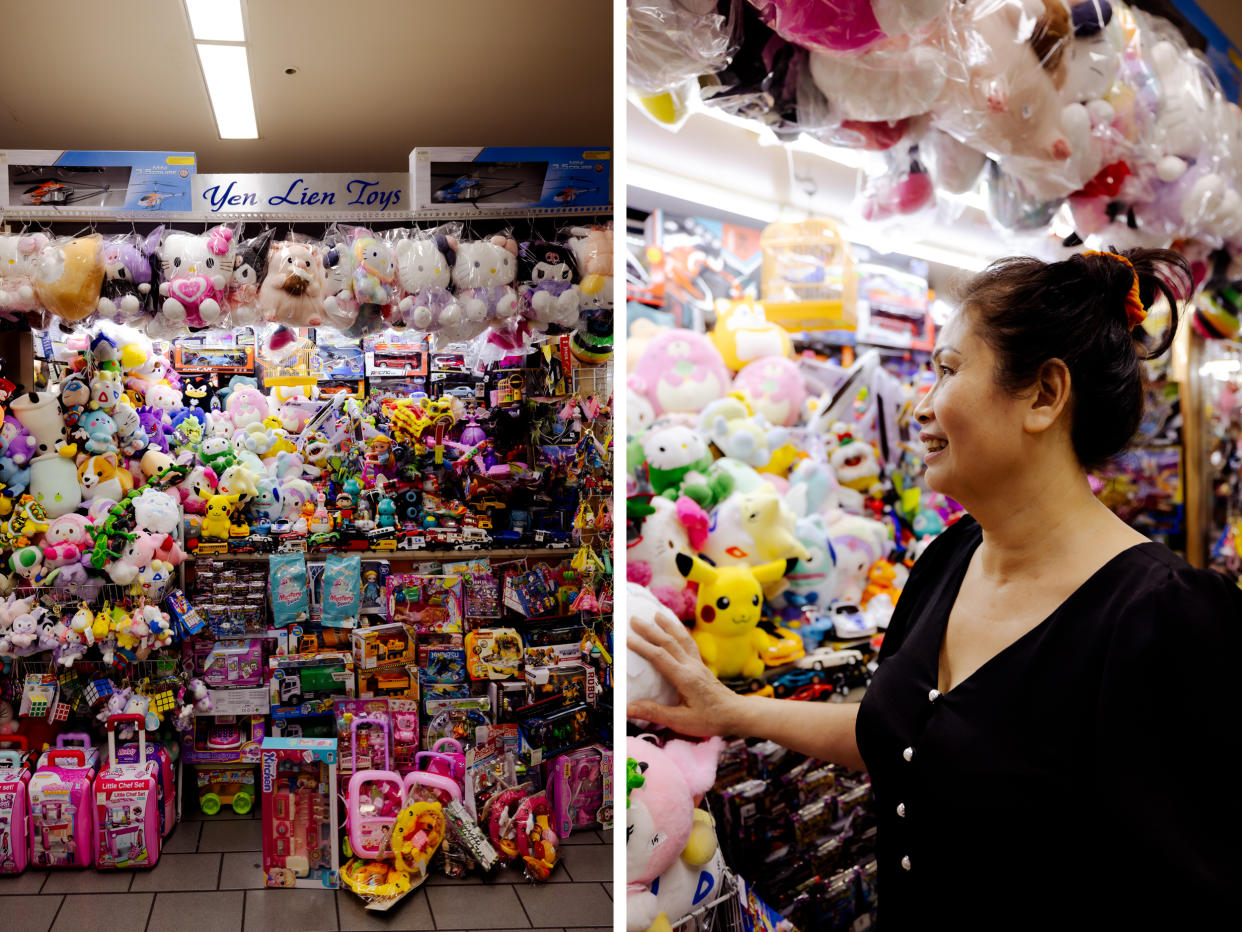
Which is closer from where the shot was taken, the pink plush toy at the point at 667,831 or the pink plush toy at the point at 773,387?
the pink plush toy at the point at 667,831

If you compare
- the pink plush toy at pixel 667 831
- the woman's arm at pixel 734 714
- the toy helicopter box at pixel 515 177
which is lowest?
the pink plush toy at pixel 667 831

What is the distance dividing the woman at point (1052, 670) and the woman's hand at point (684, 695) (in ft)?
0.64

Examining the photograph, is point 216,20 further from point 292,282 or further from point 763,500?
point 763,500

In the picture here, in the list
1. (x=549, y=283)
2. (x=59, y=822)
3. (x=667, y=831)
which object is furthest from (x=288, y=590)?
(x=667, y=831)

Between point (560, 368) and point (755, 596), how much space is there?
1.80 meters

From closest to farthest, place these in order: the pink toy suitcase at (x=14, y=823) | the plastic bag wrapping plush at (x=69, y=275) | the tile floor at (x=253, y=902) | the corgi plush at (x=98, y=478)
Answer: the plastic bag wrapping plush at (x=69, y=275) → the tile floor at (x=253, y=902) → the pink toy suitcase at (x=14, y=823) → the corgi plush at (x=98, y=478)

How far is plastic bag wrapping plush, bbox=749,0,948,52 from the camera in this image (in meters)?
1.18

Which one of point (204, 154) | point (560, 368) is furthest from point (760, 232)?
point (204, 154)

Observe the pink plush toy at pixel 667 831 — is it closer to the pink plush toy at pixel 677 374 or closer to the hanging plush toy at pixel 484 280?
the pink plush toy at pixel 677 374

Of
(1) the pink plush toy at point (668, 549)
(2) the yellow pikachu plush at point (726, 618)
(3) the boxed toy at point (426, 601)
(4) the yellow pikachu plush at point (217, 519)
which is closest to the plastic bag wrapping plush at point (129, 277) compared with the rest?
(4) the yellow pikachu plush at point (217, 519)

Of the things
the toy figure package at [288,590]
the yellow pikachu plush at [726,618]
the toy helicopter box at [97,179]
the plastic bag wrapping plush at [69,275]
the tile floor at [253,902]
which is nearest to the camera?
the yellow pikachu plush at [726,618]

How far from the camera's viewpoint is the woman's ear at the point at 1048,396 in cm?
95

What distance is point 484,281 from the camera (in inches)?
107

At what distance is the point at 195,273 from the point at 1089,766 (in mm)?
2728
